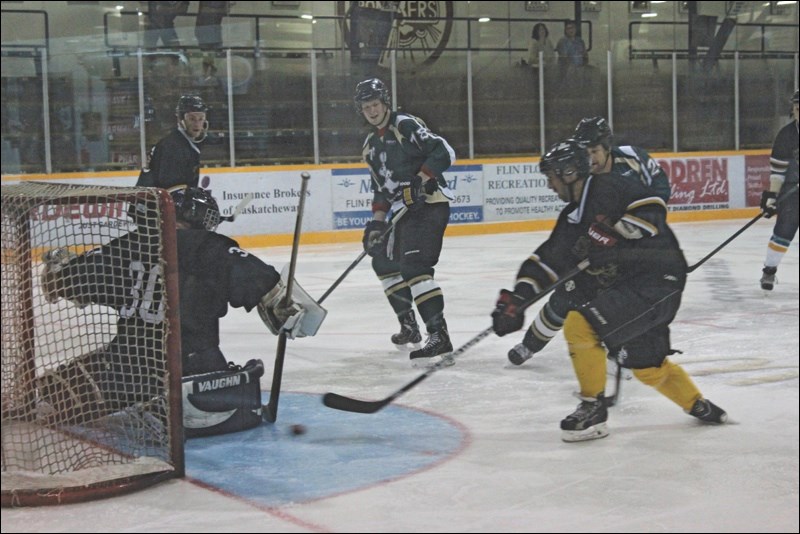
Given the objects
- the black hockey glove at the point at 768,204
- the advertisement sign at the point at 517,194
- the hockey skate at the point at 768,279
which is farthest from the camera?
the advertisement sign at the point at 517,194

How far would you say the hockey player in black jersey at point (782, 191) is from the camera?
5477 millimetres

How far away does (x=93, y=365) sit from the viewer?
2688 mm

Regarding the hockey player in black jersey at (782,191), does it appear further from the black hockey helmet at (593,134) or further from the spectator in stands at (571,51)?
the spectator in stands at (571,51)

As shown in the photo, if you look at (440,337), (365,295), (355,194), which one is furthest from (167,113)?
(440,337)

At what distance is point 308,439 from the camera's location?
2691 millimetres

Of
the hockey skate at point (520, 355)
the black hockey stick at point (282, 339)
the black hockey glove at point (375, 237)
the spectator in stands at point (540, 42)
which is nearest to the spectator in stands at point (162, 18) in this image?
the spectator in stands at point (540, 42)

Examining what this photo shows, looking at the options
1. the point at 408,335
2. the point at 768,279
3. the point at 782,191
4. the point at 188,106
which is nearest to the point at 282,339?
the point at 408,335

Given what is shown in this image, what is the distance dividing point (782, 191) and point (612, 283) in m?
3.24

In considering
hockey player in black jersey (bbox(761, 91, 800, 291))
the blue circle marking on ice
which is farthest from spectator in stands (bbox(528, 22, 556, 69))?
the blue circle marking on ice

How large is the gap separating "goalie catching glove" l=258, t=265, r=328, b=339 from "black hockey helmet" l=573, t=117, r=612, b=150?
2.34ft

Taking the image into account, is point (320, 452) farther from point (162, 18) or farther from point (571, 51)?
point (571, 51)

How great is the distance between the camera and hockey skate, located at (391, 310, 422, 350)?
402cm

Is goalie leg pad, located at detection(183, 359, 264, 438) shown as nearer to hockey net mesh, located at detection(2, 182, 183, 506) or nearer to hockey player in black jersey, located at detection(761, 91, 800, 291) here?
hockey net mesh, located at detection(2, 182, 183, 506)

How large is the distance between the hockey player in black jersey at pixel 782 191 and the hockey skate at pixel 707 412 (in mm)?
2840
